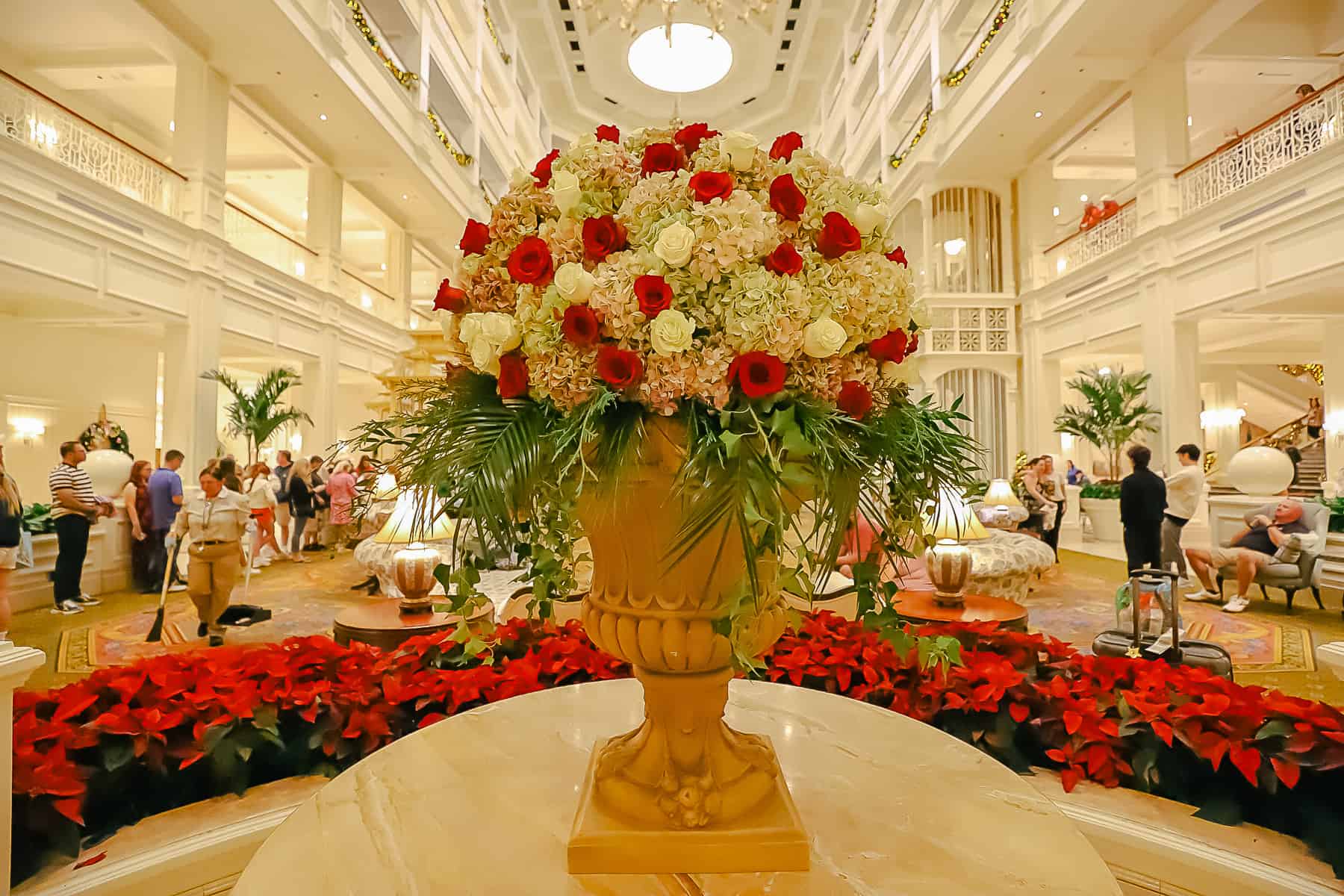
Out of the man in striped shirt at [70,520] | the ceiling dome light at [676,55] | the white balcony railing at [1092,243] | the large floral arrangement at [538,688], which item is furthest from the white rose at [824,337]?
the white balcony railing at [1092,243]

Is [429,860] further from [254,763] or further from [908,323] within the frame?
[254,763]

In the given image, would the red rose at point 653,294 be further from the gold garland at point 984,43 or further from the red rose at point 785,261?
the gold garland at point 984,43

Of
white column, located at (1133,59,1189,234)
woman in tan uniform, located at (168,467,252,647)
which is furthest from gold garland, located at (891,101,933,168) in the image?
woman in tan uniform, located at (168,467,252,647)

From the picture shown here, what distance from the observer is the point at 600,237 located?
86cm

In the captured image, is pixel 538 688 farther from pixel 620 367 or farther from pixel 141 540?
pixel 141 540

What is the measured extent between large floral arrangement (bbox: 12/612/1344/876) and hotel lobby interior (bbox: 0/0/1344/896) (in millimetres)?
12

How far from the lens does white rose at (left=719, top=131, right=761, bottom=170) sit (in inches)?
35.9

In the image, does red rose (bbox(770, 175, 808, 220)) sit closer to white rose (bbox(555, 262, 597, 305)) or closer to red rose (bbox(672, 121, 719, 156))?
red rose (bbox(672, 121, 719, 156))

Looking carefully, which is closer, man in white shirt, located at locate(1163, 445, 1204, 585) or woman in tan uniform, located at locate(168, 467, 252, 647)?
woman in tan uniform, located at locate(168, 467, 252, 647)

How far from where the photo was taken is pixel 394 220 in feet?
45.3

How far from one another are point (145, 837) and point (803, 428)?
5.59 feet

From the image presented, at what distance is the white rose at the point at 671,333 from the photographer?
2.54ft

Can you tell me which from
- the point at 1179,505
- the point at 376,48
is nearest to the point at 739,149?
the point at 1179,505

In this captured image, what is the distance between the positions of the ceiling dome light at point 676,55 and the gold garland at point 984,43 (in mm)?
4726
